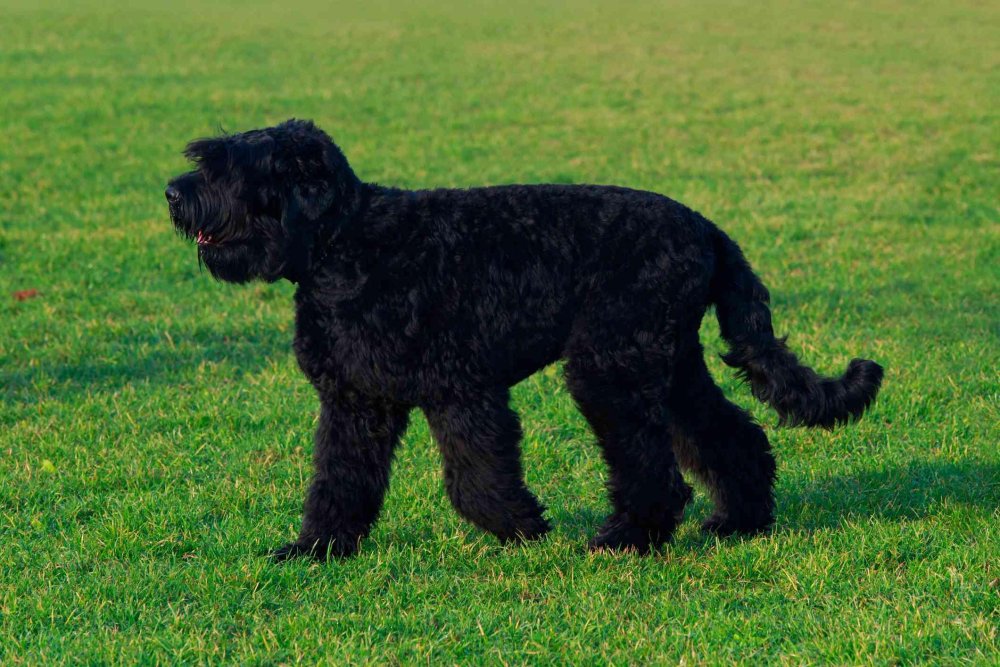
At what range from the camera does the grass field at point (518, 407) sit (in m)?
4.75

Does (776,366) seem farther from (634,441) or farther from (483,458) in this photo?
(483,458)

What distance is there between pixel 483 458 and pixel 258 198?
1.36 meters

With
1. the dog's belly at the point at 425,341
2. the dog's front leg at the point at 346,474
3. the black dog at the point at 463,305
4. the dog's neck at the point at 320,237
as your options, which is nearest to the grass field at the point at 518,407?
the dog's front leg at the point at 346,474

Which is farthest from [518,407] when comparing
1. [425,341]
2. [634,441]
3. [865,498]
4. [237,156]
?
[237,156]

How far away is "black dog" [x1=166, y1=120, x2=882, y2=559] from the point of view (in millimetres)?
5109

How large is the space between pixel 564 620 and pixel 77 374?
14.9ft

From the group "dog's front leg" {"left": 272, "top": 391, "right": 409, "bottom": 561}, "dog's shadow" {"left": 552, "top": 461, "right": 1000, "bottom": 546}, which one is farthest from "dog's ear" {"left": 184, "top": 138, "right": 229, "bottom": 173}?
"dog's shadow" {"left": 552, "top": 461, "right": 1000, "bottom": 546}

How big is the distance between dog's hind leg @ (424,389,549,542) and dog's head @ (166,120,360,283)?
87cm

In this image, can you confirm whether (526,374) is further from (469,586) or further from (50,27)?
(50,27)

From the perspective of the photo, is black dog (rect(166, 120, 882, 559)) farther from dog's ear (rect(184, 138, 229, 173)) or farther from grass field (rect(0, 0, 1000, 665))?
grass field (rect(0, 0, 1000, 665))

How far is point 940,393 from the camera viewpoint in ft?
24.6

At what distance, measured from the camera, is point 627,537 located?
5.39 metres

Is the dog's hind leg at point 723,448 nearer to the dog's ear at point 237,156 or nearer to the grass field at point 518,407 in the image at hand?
the grass field at point 518,407

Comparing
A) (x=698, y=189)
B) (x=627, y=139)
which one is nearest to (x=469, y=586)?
(x=698, y=189)
